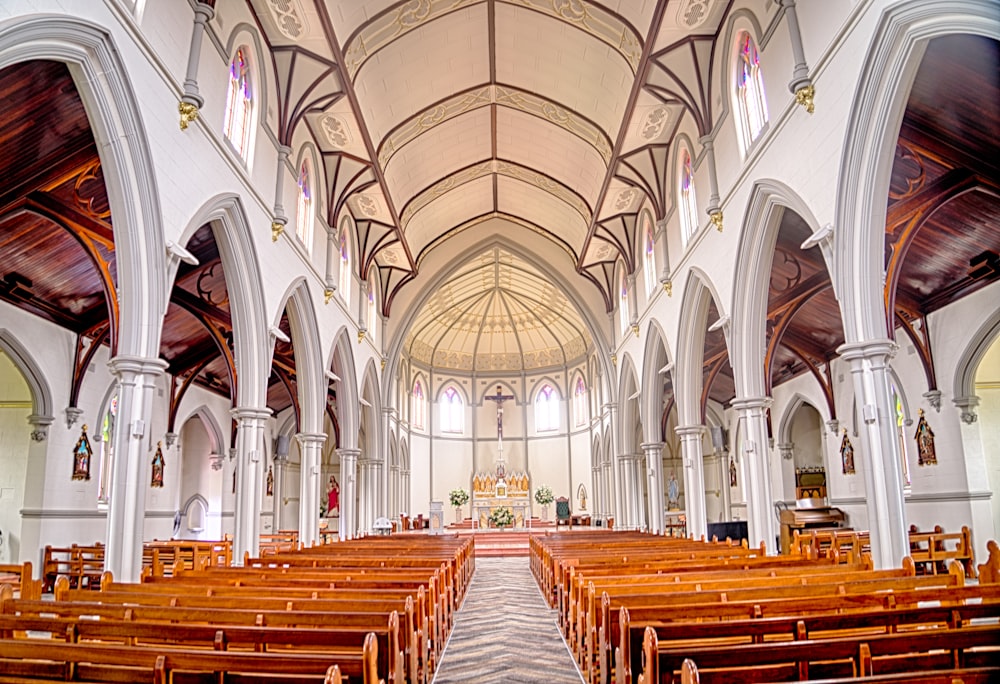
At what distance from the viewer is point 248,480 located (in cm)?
1245

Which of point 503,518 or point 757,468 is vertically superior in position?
point 757,468

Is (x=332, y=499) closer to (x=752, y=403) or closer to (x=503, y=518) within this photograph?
(x=503, y=518)

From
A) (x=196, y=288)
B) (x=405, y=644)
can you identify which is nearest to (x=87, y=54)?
(x=405, y=644)

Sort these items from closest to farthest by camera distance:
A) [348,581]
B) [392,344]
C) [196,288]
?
[348,581] < [196,288] < [392,344]

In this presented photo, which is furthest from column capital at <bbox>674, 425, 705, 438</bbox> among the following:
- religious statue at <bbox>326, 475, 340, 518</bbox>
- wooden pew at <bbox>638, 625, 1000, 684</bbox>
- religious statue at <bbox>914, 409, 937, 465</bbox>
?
religious statue at <bbox>326, 475, 340, 518</bbox>

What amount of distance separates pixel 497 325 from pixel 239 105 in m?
25.6

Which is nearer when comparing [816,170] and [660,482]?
[816,170]

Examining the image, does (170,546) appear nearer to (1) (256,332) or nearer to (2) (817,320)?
(1) (256,332)

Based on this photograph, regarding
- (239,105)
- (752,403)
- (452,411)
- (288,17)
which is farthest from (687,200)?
(452,411)

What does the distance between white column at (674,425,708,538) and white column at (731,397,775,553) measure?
3747 mm

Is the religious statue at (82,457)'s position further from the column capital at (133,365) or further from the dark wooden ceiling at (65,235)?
the column capital at (133,365)

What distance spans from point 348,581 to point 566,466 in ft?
97.3

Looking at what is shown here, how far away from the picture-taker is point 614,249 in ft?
77.6

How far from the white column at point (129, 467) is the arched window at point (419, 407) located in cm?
2675
